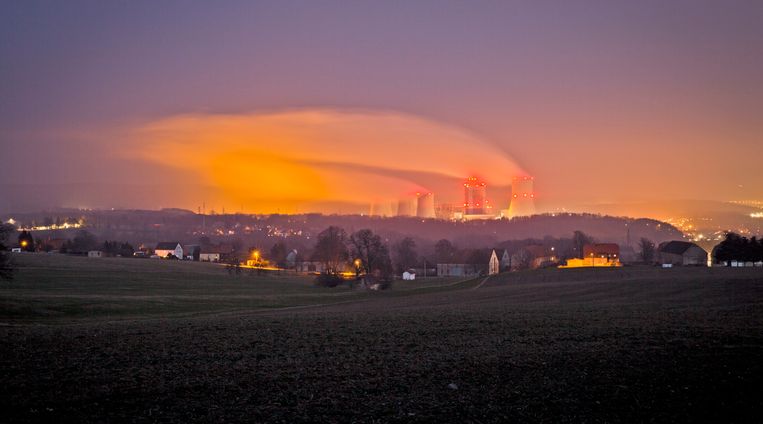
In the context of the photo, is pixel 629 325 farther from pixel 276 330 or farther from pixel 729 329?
pixel 276 330

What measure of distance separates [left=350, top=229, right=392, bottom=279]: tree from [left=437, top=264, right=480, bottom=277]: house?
48286 millimetres

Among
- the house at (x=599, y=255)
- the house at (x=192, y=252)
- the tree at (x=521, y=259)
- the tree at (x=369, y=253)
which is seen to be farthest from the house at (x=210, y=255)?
the house at (x=599, y=255)

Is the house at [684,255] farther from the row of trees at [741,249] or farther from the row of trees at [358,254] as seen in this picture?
the row of trees at [358,254]

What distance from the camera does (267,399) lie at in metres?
14.6

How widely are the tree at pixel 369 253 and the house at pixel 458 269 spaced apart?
158 feet

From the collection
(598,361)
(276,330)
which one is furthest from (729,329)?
(276,330)

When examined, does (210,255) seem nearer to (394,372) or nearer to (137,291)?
(137,291)

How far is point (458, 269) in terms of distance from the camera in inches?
5935

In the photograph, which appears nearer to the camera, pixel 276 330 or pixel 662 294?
pixel 276 330

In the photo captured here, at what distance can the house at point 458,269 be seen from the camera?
149 m

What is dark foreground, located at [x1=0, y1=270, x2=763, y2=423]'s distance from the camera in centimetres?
1375

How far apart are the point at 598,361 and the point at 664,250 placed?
424 ft

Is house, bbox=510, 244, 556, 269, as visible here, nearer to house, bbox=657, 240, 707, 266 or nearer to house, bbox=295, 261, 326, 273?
house, bbox=657, 240, 707, 266

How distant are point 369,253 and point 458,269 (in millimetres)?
53152
